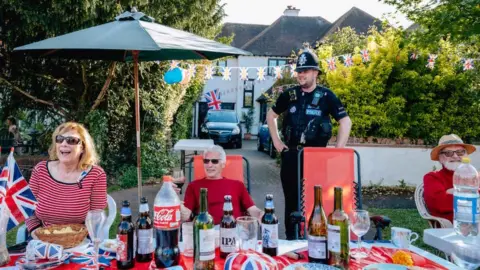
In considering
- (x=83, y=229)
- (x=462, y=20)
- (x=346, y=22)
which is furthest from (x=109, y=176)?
(x=346, y=22)

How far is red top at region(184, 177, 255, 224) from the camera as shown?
3092mm

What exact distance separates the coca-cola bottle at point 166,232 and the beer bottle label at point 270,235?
17.3 inches

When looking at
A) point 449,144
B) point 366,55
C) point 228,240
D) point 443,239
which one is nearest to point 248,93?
point 366,55

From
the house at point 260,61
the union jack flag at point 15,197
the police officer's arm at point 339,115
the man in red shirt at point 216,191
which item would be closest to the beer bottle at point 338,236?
the man in red shirt at point 216,191

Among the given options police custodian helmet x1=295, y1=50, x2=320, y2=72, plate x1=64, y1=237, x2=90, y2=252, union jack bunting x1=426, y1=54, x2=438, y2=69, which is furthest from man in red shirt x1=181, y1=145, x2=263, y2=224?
union jack bunting x1=426, y1=54, x2=438, y2=69

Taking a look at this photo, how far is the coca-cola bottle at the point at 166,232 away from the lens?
1835 mm

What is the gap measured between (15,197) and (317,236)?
148 centimetres

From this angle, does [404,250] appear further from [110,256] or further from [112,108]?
[112,108]

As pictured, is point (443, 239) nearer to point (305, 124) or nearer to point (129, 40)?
point (305, 124)

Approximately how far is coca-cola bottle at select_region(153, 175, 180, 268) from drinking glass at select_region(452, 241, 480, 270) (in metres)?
1.42

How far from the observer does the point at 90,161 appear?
2.92 m

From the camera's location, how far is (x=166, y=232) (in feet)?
6.07

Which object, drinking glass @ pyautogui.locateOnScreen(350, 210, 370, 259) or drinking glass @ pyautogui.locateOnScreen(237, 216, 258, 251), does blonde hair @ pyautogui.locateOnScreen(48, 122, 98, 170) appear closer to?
drinking glass @ pyautogui.locateOnScreen(237, 216, 258, 251)

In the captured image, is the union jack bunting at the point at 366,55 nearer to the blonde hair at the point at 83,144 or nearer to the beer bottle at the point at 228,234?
the blonde hair at the point at 83,144
